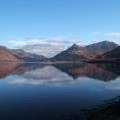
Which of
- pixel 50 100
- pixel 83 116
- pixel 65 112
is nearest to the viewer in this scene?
pixel 83 116

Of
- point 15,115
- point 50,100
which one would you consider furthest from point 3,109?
point 50,100

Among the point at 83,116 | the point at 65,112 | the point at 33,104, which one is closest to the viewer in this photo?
the point at 83,116

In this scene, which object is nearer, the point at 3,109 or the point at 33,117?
the point at 33,117

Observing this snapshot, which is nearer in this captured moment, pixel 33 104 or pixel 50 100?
pixel 33 104

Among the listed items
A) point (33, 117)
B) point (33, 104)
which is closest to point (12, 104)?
point (33, 104)

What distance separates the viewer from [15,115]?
35.7 metres

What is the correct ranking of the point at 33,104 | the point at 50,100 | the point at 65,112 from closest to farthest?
the point at 65,112 < the point at 33,104 < the point at 50,100

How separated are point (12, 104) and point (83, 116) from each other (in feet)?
45.2

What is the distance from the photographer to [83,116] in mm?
34375

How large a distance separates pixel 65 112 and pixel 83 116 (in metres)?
3.53

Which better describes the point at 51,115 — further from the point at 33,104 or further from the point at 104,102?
the point at 104,102

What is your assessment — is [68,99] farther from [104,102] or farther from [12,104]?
[12,104]

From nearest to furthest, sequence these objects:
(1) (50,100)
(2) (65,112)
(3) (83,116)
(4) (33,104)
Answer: (3) (83,116) < (2) (65,112) < (4) (33,104) < (1) (50,100)

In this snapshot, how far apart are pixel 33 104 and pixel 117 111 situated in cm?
1347
